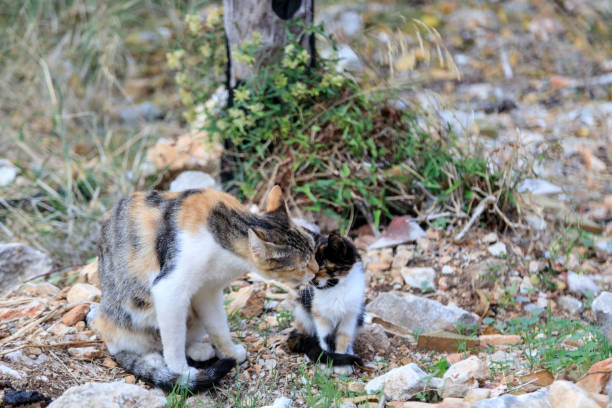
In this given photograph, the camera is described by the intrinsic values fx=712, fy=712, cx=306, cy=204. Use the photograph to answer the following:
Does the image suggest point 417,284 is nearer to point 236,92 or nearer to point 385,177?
point 385,177

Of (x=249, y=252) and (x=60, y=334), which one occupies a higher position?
(x=249, y=252)

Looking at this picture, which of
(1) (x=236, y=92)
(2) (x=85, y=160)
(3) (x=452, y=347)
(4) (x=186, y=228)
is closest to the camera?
(4) (x=186, y=228)

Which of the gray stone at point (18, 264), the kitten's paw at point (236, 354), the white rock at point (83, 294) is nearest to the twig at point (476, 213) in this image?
the kitten's paw at point (236, 354)

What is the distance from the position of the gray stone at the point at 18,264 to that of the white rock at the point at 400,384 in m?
2.86

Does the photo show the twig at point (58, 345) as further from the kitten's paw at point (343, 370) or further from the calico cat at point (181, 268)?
the kitten's paw at point (343, 370)

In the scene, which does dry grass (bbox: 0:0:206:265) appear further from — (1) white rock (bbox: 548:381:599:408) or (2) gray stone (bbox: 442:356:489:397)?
(1) white rock (bbox: 548:381:599:408)

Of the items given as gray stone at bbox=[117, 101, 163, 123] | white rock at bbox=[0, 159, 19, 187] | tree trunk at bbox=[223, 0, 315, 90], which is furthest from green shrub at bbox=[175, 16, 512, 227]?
gray stone at bbox=[117, 101, 163, 123]

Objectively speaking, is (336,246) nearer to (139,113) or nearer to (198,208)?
(198,208)

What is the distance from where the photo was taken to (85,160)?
7.14 meters

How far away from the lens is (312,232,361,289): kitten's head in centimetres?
383

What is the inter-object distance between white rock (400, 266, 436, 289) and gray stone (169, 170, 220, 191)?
178 cm

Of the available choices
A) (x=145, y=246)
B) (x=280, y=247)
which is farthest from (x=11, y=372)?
(x=280, y=247)

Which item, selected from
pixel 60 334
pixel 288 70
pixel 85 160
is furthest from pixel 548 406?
pixel 85 160

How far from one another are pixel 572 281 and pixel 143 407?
315cm
